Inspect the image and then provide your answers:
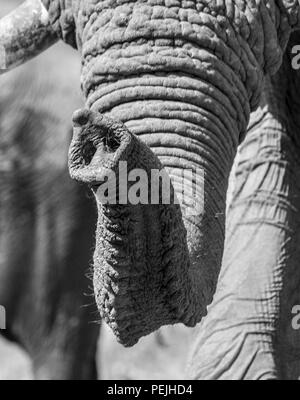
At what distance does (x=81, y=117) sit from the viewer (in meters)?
2.27

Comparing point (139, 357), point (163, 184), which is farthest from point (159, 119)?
point (139, 357)

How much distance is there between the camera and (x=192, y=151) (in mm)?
2664

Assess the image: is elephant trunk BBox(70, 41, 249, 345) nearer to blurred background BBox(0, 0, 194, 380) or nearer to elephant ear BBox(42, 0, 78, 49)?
elephant ear BBox(42, 0, 78, 49)

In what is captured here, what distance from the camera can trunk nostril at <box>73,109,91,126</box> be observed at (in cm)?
226

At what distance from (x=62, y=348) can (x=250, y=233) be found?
6.49 feet

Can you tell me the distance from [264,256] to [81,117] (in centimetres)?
143

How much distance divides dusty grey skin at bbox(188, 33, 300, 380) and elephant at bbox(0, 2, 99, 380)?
1.74 m

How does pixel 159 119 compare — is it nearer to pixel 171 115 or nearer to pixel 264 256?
pixel 171 115

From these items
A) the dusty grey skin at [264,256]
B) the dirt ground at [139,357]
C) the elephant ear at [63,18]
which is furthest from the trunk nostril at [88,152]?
the dirt ground at [139,357]

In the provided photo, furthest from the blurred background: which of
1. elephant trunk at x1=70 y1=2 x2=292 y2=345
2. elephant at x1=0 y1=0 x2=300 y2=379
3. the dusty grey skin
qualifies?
elephant trunk at x1=70 y1=2 x2=292 y2=345

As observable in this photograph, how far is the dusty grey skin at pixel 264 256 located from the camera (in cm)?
362

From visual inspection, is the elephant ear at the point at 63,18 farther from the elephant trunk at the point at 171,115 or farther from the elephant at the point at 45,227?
the elephant at the point at 45,227

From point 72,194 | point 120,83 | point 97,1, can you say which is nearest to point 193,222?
point 120,83

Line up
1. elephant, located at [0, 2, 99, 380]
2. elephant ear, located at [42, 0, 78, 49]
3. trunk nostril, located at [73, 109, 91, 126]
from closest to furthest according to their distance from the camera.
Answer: trunk nostril, located at [73, 109, 91, 126]
elephant ear, located at [42, 0, 78, 49]
elephant, located at [0, 2, 99, 380]
